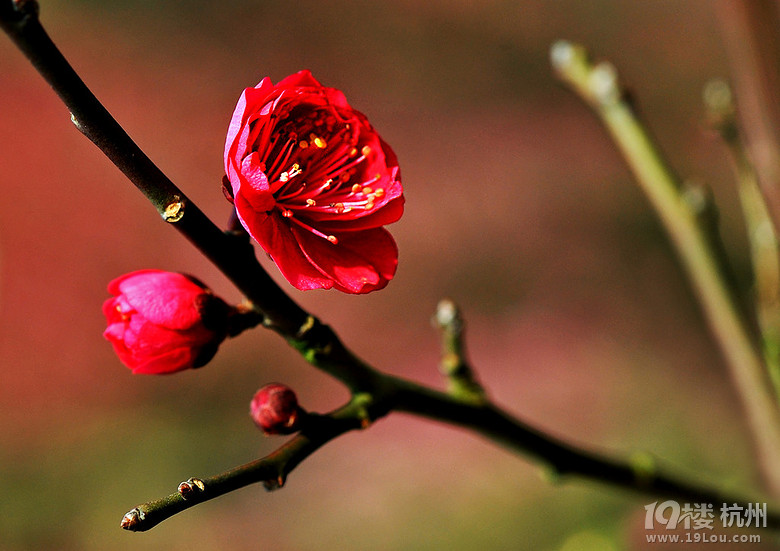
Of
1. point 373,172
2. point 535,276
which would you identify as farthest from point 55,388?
point 373,172

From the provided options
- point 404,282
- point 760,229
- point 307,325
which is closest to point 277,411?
point 307,325

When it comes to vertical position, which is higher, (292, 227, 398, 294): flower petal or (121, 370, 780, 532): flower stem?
(292, 227, 398, 294): flower petal

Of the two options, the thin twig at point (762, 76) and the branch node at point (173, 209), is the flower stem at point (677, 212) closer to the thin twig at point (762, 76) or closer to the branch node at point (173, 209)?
the thin twig at point (762, 76)

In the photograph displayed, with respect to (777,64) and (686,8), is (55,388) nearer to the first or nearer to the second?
(777,64)

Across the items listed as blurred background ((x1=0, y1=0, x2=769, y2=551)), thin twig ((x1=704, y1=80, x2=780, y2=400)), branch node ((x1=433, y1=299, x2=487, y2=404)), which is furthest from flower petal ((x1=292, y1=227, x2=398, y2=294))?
blurred background ((x1=0, y1=0, x2=769, y2=551))

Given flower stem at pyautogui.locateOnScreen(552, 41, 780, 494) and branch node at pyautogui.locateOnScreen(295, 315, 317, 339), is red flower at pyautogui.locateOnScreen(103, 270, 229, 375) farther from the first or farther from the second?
flower stem at pyautogui.locateOnScreen(552, 41, 780, 494)

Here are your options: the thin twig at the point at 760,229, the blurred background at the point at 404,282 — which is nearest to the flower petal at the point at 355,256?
the thin twig at the point at 760,229

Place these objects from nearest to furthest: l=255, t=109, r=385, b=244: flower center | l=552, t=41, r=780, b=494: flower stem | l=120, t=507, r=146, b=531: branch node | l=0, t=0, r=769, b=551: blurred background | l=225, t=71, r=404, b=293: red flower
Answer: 1. l=120, t=507, r=146, b=531: branch node
2. l=225, t=71, r=404, b=293: red flower
3. l=255, t=109, r=385, b=244: flower center
4. l=552, t=41, r=780, b=494: flower stem
5. l=0, t=0, r=769, b=551: blurred background

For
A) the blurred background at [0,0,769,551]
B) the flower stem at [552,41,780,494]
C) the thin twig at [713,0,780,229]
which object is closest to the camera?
the thin twig at [713,0,780,229]
